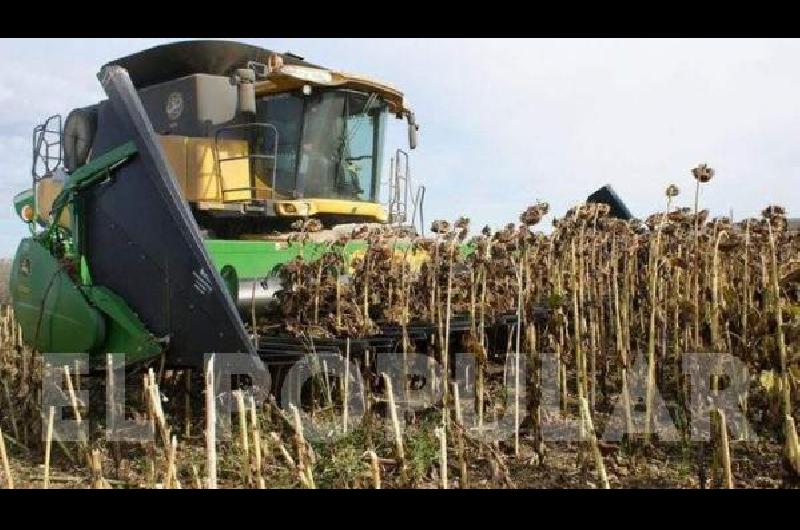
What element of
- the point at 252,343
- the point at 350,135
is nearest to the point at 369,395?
the point at 252,343

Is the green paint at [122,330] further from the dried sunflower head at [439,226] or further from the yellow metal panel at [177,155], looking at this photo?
the yellow metal panel at [177,155]

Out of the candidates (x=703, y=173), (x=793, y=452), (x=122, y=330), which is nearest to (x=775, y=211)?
(x=703, y=173)

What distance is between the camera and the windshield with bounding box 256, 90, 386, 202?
6.29 metres

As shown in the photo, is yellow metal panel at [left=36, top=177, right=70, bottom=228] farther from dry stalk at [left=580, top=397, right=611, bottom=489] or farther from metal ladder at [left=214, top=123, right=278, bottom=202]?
dry stalk at [left=580, top=397, right=611, bottom=489]

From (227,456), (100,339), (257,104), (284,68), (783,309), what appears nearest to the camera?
(783,309)

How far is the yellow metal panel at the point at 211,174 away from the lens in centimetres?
612

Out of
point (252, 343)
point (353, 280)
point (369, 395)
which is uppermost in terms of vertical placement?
point (353, 280)

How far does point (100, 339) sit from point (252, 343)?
90 cm

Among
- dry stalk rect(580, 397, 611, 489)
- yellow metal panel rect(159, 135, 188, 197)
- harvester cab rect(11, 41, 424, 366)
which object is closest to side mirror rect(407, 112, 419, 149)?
harvester cab rect(11, 41, 424, 366)

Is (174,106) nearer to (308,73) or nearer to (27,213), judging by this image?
(308,73)
